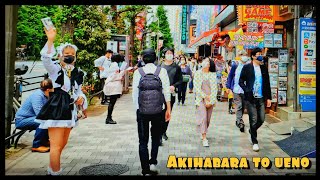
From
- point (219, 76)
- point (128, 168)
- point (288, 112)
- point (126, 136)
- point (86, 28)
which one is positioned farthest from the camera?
point (219, 76)

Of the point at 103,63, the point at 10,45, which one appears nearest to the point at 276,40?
the point at 103,63

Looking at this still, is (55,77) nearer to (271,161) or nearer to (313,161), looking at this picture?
(271,161)

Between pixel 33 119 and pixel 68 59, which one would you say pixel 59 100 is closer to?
pixel 68 59

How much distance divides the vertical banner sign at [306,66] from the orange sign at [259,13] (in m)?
1.72

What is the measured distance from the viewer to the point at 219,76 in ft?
42.4

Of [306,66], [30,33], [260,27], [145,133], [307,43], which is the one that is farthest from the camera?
[260,27]

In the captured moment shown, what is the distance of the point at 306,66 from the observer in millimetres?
7812

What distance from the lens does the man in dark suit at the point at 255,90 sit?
5.96 metres

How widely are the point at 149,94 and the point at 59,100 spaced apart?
1.10 metres

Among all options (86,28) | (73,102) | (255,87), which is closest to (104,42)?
(86,28)

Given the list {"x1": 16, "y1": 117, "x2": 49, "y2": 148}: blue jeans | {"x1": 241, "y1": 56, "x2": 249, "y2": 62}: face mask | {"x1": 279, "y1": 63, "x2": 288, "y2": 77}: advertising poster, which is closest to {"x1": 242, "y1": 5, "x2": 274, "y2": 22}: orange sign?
{"x1": 279, "y1": 63, "x2": 288, "y2": 77}: advertising poster

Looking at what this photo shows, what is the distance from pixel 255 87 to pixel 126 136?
269 centimetres

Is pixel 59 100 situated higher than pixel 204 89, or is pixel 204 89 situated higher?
pixel 204 89

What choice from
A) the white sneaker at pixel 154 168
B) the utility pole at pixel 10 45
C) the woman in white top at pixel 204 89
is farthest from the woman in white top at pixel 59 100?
the woman in white top at pixel 204 89
